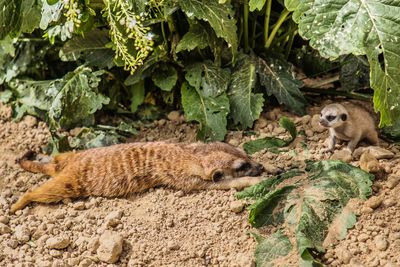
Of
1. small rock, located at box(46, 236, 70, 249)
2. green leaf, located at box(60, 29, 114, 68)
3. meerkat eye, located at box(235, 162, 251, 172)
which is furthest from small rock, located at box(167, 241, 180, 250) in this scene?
green leaf, located at box(60, 29, 114, 68)

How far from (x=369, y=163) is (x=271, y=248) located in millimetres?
737

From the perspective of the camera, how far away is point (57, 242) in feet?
11.2

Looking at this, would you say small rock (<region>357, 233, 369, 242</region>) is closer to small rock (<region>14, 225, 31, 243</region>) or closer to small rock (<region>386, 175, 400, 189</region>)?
small rock (<region>386, 175, 400, 189</region>)

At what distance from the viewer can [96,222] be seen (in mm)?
3625

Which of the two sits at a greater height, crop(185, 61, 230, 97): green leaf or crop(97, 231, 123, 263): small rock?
crop(185, 61, 230, 97): green leaf

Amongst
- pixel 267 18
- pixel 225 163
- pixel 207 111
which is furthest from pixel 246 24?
pixel 225 163

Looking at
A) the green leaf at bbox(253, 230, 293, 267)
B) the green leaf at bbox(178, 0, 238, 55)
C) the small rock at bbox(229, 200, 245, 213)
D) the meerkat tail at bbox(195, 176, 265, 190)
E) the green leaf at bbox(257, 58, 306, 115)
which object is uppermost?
the green leaf at bbox(178, 0, 238, 55)

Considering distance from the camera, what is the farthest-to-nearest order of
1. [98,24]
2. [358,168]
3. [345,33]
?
[98,24]
[358,168]
[345,33]

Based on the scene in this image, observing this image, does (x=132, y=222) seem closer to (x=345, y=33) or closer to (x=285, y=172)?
(x=285, y=172)

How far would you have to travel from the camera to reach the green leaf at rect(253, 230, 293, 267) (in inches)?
124

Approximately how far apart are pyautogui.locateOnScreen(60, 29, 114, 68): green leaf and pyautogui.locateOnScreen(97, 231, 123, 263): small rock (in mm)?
1433

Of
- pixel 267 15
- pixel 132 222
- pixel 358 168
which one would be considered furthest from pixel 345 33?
pixel 132 222

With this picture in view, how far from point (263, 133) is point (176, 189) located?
700 millimetres

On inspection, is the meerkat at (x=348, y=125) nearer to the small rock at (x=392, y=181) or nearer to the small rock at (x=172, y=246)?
the small rock at (x=392, y=181)
